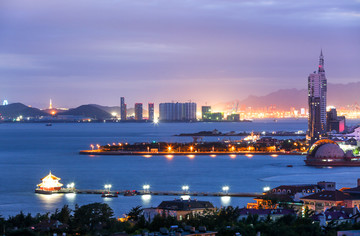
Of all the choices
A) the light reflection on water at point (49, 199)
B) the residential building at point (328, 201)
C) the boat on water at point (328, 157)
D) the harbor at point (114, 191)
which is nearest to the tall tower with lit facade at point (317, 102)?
the boat on water at point (328, 157)

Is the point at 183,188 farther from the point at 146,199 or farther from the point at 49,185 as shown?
the point at 49,185

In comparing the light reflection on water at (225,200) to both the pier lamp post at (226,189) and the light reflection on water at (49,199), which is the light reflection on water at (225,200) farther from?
the light reflection on water at (49,199)

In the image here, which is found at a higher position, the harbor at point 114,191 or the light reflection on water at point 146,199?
the harbor at point 114,191

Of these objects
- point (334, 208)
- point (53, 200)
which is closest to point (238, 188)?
→ point (53, 200)

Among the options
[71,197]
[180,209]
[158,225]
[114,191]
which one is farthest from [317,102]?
[158,225]

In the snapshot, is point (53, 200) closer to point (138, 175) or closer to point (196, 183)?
point (196, 183)

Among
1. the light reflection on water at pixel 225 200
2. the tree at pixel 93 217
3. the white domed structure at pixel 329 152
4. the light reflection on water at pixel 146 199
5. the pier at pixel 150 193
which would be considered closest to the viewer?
the tree at pixel 93 217

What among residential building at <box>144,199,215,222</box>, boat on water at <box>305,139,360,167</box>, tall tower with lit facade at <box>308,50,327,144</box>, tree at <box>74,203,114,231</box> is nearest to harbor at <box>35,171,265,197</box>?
residential building at <box>144,199,215,222</box>

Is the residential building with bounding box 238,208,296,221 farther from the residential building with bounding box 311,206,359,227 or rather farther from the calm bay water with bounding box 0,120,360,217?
the calm bay water with bounding box 0,120,360,217
